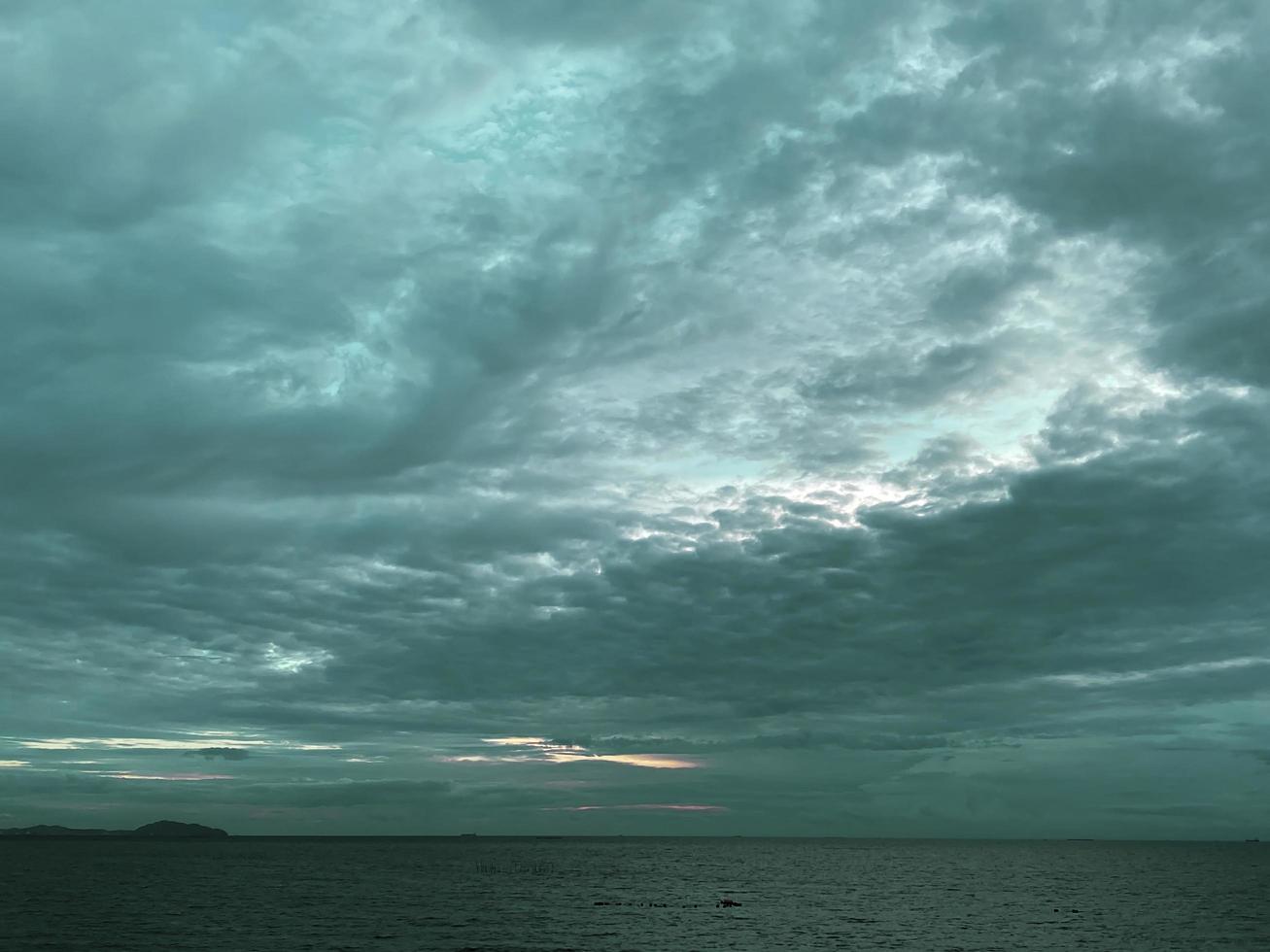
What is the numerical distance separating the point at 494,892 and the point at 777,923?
189 ft

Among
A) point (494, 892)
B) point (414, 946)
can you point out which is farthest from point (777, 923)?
point (494, 892)

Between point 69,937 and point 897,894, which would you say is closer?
point 69,937

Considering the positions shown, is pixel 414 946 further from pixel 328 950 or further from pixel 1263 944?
pixel 1263 944

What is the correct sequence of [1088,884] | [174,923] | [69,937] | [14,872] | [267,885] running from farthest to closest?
1. [14,872]
2. [1088,884]
3. [267,885]
4. [174,923]
5. [69,937]

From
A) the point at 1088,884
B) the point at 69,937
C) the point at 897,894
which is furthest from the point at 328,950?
the point at 1088,884

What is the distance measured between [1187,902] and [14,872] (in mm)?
208290

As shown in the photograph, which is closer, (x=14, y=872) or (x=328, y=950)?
(x=328, y=950)

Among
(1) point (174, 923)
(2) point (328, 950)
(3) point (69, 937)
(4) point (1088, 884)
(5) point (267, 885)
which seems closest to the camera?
(2) point (328, 950)

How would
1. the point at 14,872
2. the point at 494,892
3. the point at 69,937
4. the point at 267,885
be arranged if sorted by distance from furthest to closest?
the point at 14,872 < the point at 267,885 < the point at 494,892 < the point at 69,937

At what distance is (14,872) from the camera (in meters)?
197

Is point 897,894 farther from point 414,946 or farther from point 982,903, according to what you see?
point 414,946

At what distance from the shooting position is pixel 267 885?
16250 cm

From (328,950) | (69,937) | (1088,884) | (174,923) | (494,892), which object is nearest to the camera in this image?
(328,950)

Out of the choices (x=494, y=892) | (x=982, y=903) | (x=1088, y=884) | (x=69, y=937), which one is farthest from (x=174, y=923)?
(x=1088, y=884)
